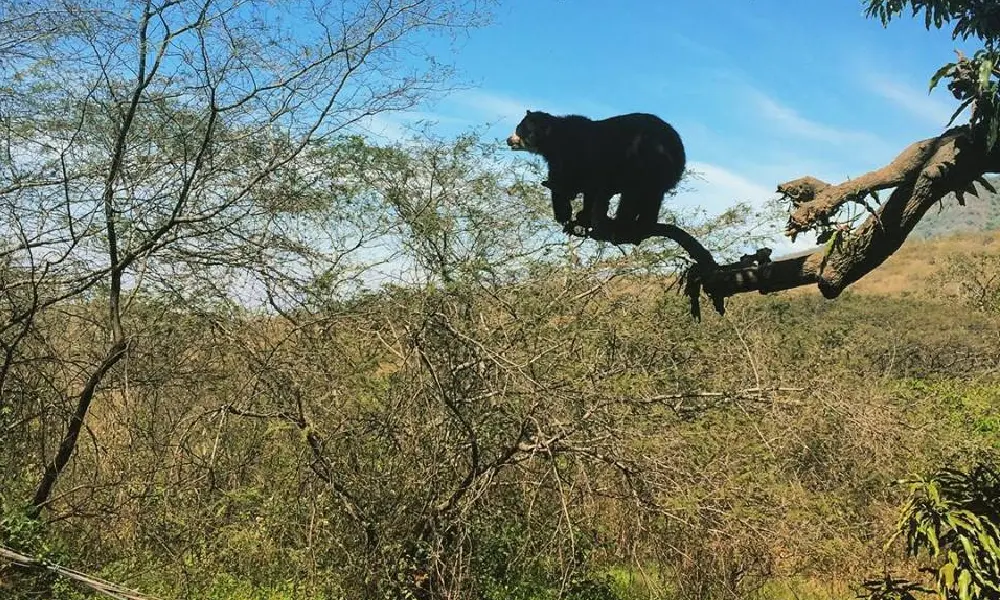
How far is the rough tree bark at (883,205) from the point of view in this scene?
2996mm

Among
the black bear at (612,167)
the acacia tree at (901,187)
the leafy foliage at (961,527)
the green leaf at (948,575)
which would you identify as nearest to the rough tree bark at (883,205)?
the acacia tree at (901,187)

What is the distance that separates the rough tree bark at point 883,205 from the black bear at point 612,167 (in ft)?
2.84

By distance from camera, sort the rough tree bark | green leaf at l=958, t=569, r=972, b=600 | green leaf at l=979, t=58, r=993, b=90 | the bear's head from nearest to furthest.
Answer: green leaf at l=979, t=58, r=993, b=90
the rough tree bark
green leaf at l=958, t=569, r=972, b=600
the bear's head

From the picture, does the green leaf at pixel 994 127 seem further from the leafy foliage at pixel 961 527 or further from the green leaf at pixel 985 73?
the leafy foliage at pixel 961 527

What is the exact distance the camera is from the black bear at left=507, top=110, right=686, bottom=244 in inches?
165

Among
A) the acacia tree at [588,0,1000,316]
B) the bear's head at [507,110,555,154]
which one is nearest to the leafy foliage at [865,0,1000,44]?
the acacia tree at [588,0,1000,316]

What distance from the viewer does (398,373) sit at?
4.44m

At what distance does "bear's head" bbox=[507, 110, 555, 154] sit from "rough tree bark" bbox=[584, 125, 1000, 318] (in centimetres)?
181

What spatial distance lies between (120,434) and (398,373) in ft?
5.73

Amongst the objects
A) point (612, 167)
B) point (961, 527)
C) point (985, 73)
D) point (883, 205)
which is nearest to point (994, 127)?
point (985, 73)

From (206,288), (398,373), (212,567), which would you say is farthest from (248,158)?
(212,567)

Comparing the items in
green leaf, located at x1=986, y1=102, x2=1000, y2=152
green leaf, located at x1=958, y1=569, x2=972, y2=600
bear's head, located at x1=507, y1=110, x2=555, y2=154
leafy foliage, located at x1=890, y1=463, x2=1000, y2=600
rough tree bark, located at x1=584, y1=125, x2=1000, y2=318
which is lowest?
green leaf, located at x1=958, y1=569, x2=972, y2=600

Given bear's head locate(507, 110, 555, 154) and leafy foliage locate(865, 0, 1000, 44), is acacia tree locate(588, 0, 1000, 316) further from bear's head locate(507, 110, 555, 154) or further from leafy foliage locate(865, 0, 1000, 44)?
bear's head locate(507, 110, 555, 154)

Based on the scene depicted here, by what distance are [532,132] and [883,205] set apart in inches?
87.8
